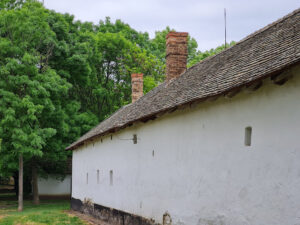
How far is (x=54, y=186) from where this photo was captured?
31.9 meters

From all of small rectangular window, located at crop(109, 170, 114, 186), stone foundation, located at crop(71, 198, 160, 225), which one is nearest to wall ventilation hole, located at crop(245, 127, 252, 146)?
stone foundation, located at crop(71, 198, 160, 225)

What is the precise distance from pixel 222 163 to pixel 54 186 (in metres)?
24.9

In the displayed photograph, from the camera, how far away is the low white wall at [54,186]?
103 feet

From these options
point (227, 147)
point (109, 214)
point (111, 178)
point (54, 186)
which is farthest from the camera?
point (54, 186)

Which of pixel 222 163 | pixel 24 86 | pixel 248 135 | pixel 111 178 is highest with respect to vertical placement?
pixel 24 86

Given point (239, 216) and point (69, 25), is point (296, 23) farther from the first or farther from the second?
point (69, 25)

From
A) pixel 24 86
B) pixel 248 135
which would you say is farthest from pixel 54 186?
pixel 248 135

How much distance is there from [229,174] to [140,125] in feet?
18.6

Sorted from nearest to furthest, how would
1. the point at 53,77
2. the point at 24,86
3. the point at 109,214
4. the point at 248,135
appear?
the point at 248,135
the point at 109,214
the point at 24,86
the point at 53,77

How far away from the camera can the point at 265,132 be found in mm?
7762

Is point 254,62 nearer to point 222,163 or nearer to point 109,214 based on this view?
point 222,163

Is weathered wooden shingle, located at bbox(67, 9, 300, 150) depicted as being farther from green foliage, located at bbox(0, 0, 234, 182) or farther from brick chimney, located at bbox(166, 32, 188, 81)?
green foliage, located at bbox(0, 0, 234, 182)

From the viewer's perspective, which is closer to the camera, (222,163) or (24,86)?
(222,163)

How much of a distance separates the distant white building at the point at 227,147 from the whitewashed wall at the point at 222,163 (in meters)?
0.02
